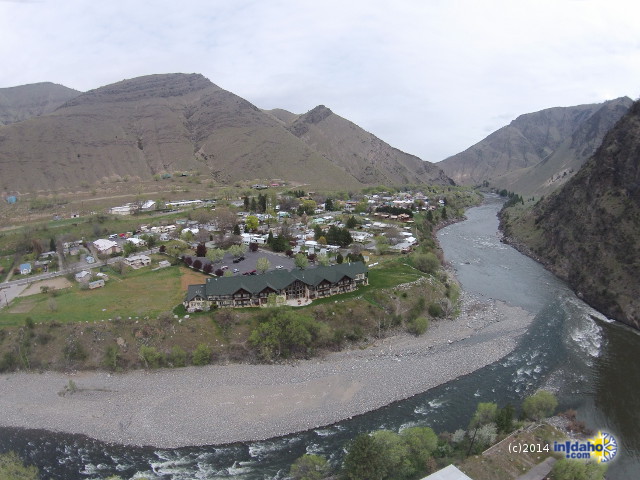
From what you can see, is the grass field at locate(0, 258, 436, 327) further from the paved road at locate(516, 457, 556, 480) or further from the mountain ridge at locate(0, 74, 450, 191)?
the mountain ridge at locate(0, 74, 450, 191)

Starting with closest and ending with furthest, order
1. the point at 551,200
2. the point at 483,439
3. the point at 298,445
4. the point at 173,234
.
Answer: the point at 483,439 → the point at 298,445 → the point at 173,234 → the point at 551,200

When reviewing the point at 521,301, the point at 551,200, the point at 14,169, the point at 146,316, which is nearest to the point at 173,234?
the point at 146,316

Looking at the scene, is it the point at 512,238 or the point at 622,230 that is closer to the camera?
the point at 622,230

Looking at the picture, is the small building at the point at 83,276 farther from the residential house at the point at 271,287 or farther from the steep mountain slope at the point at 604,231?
the steep mountain slope at the point at 604,231

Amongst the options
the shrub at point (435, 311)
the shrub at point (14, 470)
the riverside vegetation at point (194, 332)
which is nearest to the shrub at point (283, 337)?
the riverside vegetation at point (194, 332)

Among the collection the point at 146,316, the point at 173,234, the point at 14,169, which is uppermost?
the point at 14,169

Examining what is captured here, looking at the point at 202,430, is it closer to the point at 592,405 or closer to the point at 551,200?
the point at 592,405

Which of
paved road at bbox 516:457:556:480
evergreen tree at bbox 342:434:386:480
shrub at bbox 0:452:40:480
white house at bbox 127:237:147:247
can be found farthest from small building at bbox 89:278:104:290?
paved road at bbox 516:457:556:480
